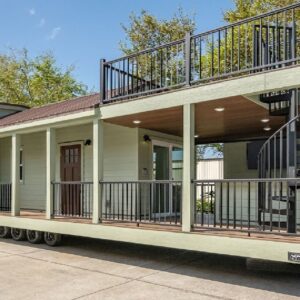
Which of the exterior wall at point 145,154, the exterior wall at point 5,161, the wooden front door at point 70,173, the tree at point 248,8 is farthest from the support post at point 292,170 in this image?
the tree at point 248,8

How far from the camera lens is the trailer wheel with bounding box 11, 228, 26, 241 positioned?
11078 mm

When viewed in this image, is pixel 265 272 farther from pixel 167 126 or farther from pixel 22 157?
pixel 22 157

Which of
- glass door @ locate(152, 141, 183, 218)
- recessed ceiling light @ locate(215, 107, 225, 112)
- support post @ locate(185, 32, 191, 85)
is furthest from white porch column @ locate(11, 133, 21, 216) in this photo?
recessed ceiling light @ locate(215, 107, 225, 112)

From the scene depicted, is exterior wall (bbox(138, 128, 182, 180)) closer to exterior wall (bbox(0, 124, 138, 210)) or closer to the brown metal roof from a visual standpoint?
exterior wall (bbox(0, 124, 138, 210))

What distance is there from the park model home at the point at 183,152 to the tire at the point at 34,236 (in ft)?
0.19

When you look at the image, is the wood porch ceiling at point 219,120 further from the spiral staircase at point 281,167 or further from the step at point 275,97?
the spiral staircase at point 281,167

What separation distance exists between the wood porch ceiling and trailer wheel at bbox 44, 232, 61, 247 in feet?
10.5

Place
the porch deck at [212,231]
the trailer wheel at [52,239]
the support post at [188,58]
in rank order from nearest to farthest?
the porch deck at [212,231]
the support post at [188,58]
the trailer wheel at [52,239]

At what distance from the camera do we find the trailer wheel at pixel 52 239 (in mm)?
10125

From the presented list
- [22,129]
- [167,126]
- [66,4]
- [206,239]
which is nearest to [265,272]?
[206,239]

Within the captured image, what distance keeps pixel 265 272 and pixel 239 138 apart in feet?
17.7

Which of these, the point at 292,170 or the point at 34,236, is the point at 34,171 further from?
the point at 292,170

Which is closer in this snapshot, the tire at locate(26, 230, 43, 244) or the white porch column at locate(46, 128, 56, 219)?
the white porch column at locate(46, 128, 56, 219)

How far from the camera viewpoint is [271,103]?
26.6ft
